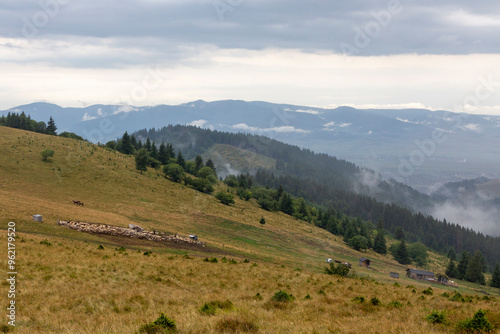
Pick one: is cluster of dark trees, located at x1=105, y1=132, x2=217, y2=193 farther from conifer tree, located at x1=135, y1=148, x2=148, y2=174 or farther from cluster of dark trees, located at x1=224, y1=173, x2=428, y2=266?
cluster of dark trees, located at x1=224, y1=173, x2=428, y2=266

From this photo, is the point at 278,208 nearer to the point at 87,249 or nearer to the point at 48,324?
the point at 87,249

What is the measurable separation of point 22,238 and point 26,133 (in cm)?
9126

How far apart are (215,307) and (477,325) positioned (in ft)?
34.2

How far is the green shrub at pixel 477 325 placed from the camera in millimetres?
12703

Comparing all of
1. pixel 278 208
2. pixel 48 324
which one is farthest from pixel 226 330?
pixel 278 208

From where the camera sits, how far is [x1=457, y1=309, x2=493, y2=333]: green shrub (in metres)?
12.7

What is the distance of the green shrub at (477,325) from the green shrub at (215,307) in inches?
361

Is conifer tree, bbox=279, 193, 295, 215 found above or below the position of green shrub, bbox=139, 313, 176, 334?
below

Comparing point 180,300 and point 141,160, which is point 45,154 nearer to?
point 141,160

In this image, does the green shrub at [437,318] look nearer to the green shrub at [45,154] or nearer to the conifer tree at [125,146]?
the green shrub at [45,154]

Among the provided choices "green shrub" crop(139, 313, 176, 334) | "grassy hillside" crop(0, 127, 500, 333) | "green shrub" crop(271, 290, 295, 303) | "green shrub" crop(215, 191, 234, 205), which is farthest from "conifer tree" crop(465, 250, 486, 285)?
"green shrub" crop(139, 313, 176, 334)

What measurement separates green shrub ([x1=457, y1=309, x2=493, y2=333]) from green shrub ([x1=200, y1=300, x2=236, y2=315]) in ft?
30.1

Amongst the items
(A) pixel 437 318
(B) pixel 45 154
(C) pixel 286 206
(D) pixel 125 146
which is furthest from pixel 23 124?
(A) pixel 437 318

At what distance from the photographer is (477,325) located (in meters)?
12.9
